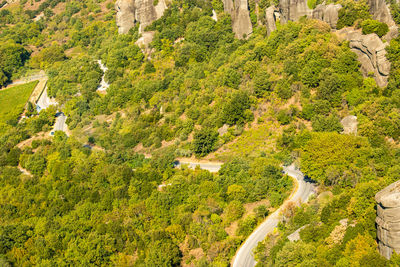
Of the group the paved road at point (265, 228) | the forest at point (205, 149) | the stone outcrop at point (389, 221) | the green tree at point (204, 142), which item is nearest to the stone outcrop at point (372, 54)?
the forest at point (205, 149)

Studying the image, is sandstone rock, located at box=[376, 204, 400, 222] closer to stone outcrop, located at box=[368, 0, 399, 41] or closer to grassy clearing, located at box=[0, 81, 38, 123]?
stone outcrop, located at box=[368, 0, 399, 41]

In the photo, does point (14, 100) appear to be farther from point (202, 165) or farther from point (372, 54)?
point (372, 54)

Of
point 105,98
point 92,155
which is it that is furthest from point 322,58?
point 105,98

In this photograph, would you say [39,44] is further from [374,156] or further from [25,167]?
[374,156]

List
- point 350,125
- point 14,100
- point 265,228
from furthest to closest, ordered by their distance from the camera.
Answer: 1. point 14,100
2. point 350,125
3. point 265,228

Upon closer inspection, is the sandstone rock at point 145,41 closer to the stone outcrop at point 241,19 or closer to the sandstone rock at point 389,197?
the stone outcrop at point 241,19

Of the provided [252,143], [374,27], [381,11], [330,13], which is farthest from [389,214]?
[330,13]

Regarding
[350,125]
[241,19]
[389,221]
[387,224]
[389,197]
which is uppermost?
[389,197]
